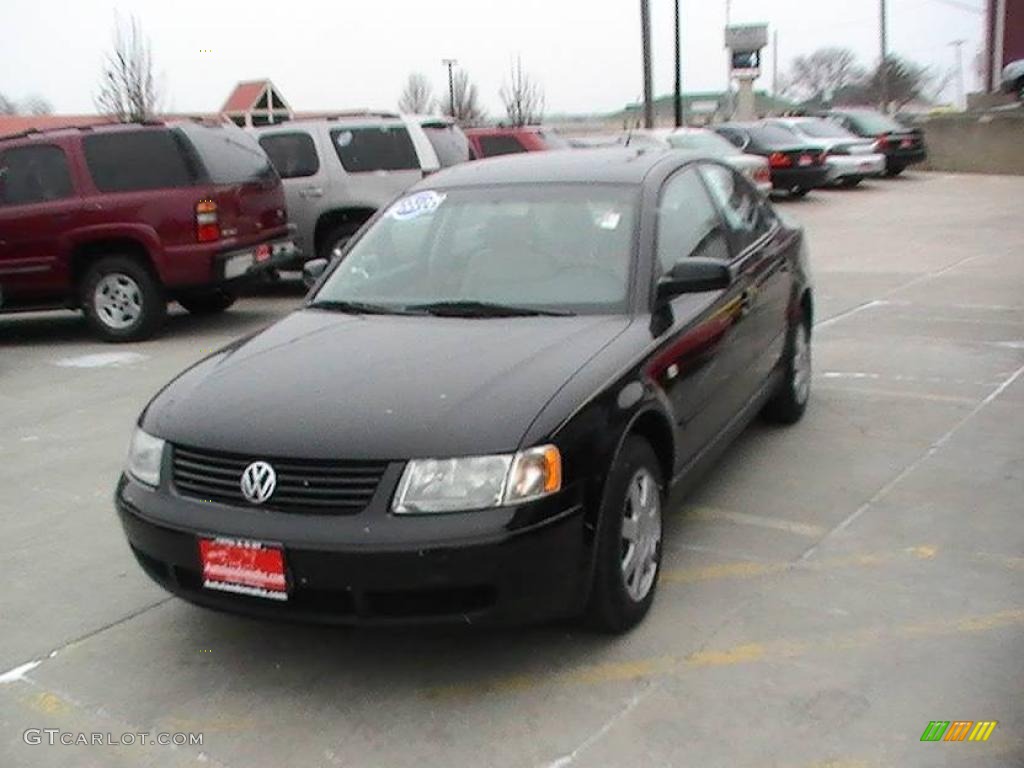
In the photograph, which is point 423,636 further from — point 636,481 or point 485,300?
point 485,300

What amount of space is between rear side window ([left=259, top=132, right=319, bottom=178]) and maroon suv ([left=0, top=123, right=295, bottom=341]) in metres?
2.17

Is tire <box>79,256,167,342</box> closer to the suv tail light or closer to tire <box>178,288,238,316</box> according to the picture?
the suv tail light

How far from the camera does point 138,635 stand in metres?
4.22

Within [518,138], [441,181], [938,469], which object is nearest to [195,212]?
[441,181]

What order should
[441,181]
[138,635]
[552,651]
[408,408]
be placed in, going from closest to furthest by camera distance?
[408,408] < [552,651] < [138,635] < [441,181]

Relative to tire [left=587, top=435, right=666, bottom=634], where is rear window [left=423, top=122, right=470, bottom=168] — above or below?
above

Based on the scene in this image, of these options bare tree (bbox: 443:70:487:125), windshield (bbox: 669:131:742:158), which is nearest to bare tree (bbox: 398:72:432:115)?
bare tree (bbox: 443:70:487:125)

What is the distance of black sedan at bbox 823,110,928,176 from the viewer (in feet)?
84.2

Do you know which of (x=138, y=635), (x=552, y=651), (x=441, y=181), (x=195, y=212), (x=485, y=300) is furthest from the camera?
(x=195, y=212)

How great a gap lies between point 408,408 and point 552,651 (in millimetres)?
966

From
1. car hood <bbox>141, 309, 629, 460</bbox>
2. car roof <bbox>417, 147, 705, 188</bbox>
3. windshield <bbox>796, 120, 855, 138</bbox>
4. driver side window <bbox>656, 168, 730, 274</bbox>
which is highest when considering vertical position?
car roof <bbox>417, 147, 705, 188</bbox>

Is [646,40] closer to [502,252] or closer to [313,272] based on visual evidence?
[313,272]

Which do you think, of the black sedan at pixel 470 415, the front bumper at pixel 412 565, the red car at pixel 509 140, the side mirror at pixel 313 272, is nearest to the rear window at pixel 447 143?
the red car at pixel 509 140

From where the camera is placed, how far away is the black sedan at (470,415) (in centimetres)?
347
